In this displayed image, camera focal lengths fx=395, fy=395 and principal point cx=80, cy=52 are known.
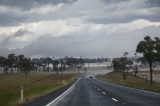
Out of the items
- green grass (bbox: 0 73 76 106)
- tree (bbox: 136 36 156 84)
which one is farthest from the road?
tree (bbox: 136 36 156 84)

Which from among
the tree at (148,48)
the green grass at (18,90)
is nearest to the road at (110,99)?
the green grass at (18,90)

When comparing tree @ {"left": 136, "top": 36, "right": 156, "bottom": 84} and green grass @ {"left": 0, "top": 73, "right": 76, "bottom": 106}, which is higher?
tree @ {"left": 136, "top": 36, "right": 156, "bottom": 84}

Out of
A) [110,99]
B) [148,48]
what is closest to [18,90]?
[110,99]

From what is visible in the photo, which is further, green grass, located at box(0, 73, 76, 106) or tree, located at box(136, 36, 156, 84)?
tree, located at box(136, 36, 156, 84)

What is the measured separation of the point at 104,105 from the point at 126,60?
143160 millimetres

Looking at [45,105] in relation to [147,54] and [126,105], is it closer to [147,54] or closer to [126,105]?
[126,105]

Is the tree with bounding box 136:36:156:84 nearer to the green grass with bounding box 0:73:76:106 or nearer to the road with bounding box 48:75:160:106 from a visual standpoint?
the green grass with bounding box 0:73:76:106

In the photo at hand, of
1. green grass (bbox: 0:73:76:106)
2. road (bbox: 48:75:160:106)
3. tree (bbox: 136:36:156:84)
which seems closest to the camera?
road (bbox: 48:75:160:106)

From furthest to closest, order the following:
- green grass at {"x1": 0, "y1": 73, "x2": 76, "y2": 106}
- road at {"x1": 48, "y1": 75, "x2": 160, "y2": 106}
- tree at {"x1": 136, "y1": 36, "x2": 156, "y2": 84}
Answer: tree at {"x1": 136, "y1": 36, "x2": 156, "y2": 84} < green grass at {"x1": 0, "y1": 73, "x2": 76, "y2": 106} < road at {"x1": 48, "y1": 75, "x2": 160, "y2": 106}

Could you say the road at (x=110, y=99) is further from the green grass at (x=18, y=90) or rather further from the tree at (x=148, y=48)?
the tree at (x=148, y=48)

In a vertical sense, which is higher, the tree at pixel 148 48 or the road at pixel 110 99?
the tree at pixel 148 48

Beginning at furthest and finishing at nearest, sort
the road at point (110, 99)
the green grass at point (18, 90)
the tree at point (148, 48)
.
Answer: the tree at point (148, 48) < the green grass at point (18, 90) < the road at point (110, 99)

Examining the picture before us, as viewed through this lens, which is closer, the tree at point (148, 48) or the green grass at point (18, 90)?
the green grass at point (18, 90)

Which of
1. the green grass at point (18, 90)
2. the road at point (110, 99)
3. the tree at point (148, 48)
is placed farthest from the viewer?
the tree at point (148, 48)
